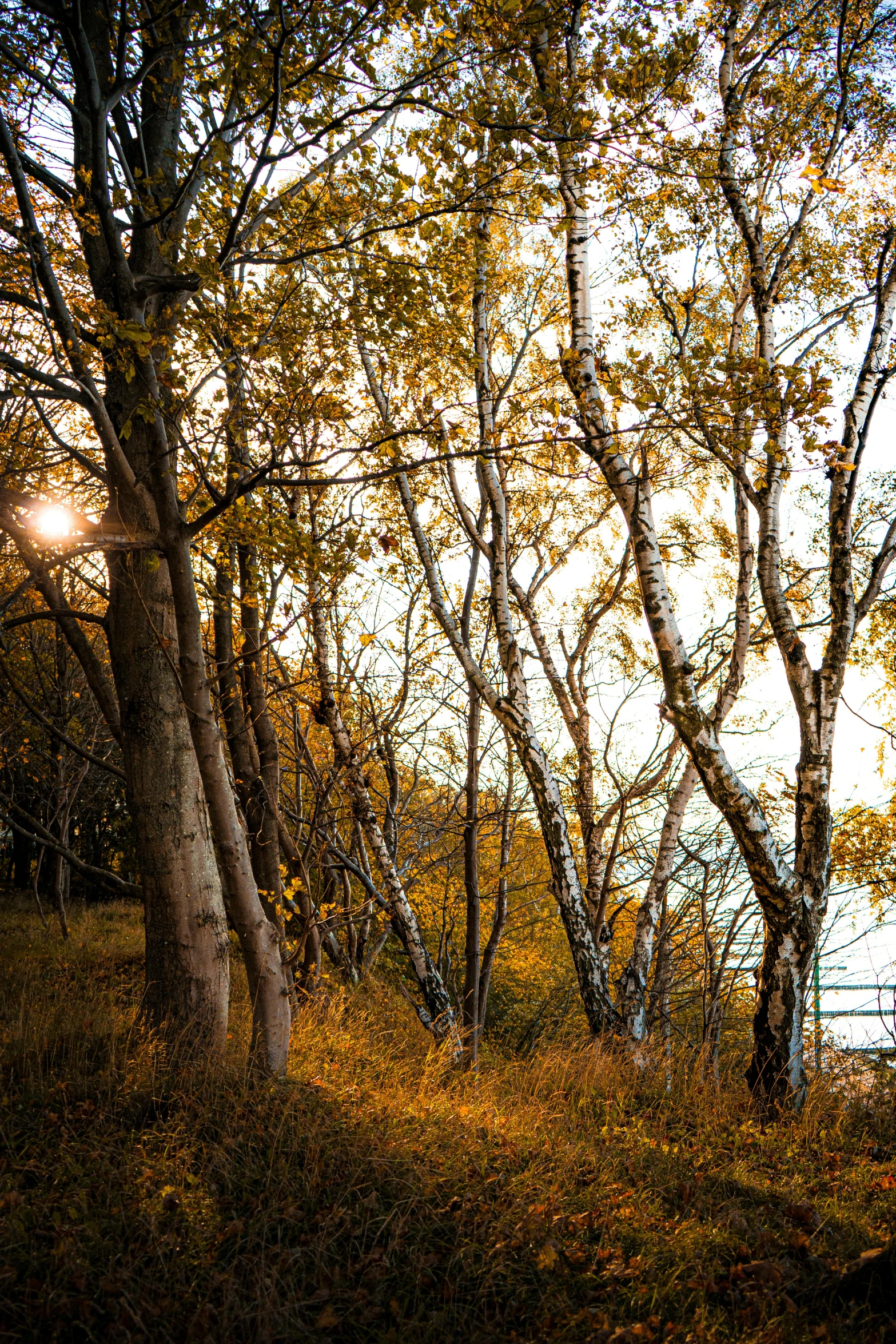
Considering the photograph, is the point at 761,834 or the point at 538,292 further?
the point at 538,292

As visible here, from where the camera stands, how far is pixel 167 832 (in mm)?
4266

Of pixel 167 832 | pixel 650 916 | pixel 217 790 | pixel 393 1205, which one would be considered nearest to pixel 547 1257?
pixel 393 1205

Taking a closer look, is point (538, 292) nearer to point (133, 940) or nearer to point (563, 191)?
point (563, 191)

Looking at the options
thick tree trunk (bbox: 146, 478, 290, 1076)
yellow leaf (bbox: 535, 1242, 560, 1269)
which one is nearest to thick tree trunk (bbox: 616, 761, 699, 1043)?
thick tree trunk (bbox: 146, 478, 290, 1076)

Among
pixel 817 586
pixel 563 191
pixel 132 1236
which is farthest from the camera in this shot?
pixel 817 586

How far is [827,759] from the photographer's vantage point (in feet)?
18.5

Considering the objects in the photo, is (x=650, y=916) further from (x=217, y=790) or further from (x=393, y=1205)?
(x=217, y=790)

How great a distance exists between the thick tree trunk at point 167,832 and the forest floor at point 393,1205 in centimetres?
31

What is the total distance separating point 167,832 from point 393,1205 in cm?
216

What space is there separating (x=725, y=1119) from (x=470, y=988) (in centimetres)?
296

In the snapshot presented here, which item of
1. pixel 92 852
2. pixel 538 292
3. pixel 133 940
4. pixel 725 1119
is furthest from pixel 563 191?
pixel 92 852

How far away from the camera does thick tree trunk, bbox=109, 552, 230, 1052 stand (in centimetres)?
421

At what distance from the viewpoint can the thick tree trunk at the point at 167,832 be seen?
4.21m

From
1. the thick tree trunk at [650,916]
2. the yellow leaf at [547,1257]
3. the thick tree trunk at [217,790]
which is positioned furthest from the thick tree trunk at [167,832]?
the thick tree trunk at [650,916]
